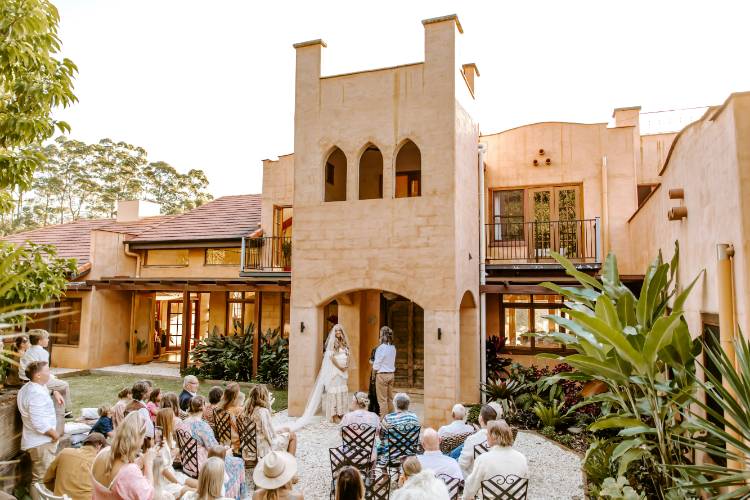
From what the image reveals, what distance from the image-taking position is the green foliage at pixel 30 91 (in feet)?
14.7

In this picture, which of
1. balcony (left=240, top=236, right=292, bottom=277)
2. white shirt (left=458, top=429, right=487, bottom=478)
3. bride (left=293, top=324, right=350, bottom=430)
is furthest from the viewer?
balcony (left=240, top=236, right=292, bottom=277)

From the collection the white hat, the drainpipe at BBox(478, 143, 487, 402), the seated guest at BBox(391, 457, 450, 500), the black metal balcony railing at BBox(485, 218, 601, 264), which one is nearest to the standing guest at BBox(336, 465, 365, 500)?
the seated guest at BBox(391, 457, 450, 500)

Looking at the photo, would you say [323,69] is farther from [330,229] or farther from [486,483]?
[486,483]

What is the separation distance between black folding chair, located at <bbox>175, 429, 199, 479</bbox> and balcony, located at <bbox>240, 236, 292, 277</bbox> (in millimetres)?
9434

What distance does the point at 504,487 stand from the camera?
502 cm

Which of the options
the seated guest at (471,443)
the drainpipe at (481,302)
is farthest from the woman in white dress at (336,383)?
the seated guest at (471,443)

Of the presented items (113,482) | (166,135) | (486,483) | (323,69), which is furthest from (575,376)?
(166,135)

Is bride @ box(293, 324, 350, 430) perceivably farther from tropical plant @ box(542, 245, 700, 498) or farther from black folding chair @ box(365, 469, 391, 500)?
tropical plant @ box(542, 245, 700, 498)

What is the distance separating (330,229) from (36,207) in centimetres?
4150

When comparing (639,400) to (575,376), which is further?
(575,376)

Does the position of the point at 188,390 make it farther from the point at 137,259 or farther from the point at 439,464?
the point at 137,259

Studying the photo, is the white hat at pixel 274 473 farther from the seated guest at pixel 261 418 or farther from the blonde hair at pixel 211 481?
the seated guest at pixel 261 418

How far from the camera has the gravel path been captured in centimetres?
667

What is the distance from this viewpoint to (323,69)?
11195 mm
